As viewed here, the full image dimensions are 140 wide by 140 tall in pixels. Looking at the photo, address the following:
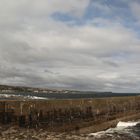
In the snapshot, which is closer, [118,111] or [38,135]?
[38,135]

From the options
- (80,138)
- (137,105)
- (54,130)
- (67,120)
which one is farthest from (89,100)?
(137,105)

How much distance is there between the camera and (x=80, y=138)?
57.5ft

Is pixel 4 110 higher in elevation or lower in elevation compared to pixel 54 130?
higher

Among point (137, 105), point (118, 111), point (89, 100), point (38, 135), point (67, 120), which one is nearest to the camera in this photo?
point (38, 135)

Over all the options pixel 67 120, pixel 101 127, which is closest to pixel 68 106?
pixel 67 120

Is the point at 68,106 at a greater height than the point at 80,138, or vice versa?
the point at 68,106

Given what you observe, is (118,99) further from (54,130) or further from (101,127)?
(54,130)

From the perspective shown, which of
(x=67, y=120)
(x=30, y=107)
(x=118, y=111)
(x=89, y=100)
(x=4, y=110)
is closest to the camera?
(x=4, y=110)

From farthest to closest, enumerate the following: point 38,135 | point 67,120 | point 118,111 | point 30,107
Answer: point 118,111
point 67,120
point 30,107
point 38,135

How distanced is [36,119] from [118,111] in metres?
14.3

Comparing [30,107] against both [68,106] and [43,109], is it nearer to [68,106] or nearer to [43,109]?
[43,109]

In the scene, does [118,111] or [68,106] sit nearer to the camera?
[68,106]

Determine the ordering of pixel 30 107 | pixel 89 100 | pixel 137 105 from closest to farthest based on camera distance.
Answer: pixel 30 107 < pixel 89 100 < pixel 137 105

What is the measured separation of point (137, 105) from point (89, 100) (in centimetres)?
1637
